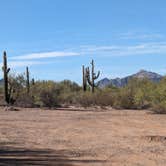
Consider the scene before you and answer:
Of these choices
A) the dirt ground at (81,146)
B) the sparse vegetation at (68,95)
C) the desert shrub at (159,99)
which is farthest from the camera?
the sparse vegetation at (68,95)

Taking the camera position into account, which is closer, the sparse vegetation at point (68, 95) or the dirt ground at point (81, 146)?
the dirt ground at point (81, 146)

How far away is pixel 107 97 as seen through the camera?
5909 cm

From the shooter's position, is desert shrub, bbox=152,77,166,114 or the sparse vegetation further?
the sparse vegetation

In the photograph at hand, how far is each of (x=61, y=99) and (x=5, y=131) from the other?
3501cm

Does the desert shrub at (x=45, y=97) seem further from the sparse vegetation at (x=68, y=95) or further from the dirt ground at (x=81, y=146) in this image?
the dirt ground at (x=81, y=146)

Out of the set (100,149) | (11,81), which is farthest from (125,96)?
(100,149)

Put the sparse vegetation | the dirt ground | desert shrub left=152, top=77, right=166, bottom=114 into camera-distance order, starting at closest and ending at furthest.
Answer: the dirt ground → desert shrub left=152, top=77, right=166, bottom=114 → the sparse vegetation

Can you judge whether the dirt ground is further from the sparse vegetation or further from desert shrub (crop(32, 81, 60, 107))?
desert shrub (crop(32, 81, 60, 107))

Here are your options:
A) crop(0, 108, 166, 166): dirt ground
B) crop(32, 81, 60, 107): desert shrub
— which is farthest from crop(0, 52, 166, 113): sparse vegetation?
crop(0, 108, 166, 166): dirt ground

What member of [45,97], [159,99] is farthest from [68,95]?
[159,99]

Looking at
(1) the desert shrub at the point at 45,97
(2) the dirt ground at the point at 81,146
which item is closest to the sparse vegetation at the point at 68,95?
(1) the desert shrub at the point at 45,97

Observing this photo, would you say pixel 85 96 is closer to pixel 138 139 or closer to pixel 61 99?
pixel 61 99

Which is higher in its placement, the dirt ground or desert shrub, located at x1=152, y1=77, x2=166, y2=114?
desert shrub, located at x1=152, y1=77, x2=166, y2=114

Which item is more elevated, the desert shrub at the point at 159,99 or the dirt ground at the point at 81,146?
the desert shrub at the point at 159,99
